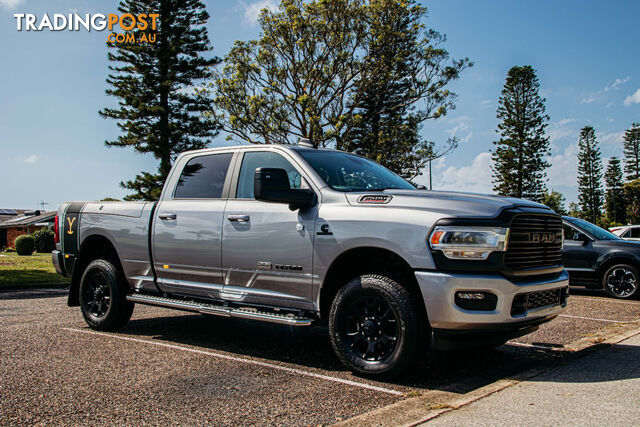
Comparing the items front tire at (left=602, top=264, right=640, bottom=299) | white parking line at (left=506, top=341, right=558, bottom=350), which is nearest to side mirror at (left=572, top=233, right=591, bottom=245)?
front tire at (left=602, top=264, right=640, bottom=299)

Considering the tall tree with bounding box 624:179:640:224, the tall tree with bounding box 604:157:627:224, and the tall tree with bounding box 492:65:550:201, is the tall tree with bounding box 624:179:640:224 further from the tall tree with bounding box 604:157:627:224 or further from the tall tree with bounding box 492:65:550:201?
the tall tree with bounding box 492:65:550:201

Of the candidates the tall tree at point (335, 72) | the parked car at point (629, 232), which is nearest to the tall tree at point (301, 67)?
the tall tree at point (335, 72)

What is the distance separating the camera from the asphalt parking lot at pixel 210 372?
12.8ft

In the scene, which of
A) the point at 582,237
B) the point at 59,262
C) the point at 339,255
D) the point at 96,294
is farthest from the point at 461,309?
the point at 582,237

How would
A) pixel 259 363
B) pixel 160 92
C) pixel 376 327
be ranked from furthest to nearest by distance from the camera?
pixel 160 92 < pixel 259 363 < pixel 376 327

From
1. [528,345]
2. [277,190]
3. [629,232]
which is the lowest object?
[528,345]

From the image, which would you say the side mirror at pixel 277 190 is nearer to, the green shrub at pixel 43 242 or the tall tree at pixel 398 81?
the tall tree at pixel 398 81

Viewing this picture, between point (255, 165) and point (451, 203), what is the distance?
2.31 metres

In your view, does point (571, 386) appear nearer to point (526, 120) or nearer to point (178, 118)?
point (178, 118)

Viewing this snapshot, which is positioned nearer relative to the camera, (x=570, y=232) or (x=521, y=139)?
(x=570, y=232)

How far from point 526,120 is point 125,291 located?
55.1m

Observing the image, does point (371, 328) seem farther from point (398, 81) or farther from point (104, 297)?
point (398, 81)

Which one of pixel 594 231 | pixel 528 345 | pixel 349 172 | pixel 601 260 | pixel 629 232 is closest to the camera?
pixel 349 172

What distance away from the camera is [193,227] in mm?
6035
